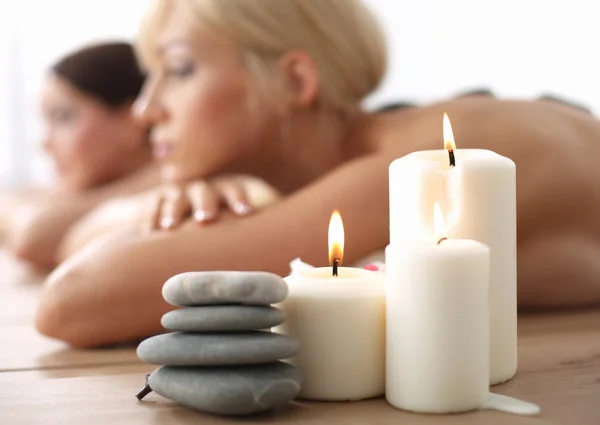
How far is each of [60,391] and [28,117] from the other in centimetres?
266

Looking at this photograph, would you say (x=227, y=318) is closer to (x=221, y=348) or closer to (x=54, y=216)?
(x=221, y=348)

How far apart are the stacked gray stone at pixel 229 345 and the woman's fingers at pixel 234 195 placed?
478 mm

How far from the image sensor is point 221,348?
2.29 feet

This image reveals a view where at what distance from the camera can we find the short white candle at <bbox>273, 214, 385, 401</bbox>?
0.75 meters

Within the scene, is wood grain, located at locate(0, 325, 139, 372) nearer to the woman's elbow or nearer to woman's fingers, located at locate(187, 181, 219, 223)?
the woman's elbow

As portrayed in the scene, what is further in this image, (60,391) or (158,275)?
(158,275)

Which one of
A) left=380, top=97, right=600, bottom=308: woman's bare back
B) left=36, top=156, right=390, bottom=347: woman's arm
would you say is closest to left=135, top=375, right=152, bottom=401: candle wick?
left=36, top=156, right=390, bottom=347: woman's arm

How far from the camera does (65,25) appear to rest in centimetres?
325

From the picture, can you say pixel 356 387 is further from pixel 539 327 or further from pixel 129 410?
pixel 539 327

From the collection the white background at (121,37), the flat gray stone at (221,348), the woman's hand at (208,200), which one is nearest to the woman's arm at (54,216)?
the woman's hand at (208,200)

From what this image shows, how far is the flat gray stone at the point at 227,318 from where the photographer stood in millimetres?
706

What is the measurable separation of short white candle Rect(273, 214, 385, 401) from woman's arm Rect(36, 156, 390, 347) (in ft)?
1.24

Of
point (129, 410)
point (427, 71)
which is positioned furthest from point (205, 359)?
point (427, 71)

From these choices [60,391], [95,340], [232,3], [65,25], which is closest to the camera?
[60,391]
